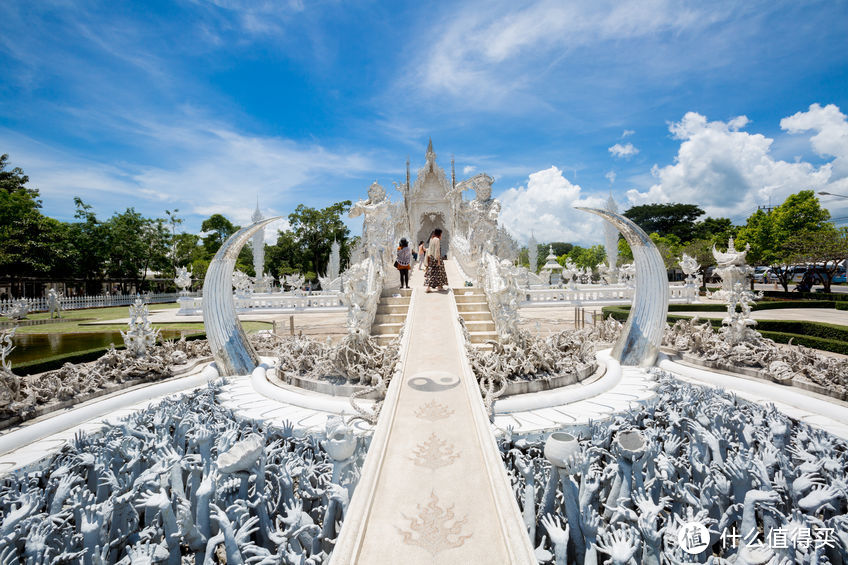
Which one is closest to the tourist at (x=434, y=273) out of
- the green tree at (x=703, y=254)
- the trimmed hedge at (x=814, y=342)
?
the trimmed hedge at (x=814, y=342)

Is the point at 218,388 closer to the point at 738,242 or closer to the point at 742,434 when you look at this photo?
the point at 742,434

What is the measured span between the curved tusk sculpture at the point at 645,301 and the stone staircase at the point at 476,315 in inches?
123

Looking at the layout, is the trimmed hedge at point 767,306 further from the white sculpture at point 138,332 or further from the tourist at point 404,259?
the white sculpture at point 138,332

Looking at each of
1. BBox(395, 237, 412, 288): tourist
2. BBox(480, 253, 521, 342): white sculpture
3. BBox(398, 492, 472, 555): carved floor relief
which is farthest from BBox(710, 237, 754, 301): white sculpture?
BBox(398, 492, 472, 555): carved floor relief

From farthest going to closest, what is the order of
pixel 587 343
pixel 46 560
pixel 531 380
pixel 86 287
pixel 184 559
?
pixel 86 287, pixel 587 343, pixel 531 380, pixel 184 559, pixel 46 560

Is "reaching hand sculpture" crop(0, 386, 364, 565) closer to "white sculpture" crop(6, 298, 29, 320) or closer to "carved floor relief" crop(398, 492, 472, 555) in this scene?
"carved floor relief" crop(398, 492, 472, 555)

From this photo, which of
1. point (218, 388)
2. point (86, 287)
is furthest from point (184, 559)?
point (86, 287)

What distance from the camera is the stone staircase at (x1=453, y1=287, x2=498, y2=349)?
29.9 ft

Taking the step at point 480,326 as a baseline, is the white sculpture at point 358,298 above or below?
above

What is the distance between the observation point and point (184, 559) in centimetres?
311

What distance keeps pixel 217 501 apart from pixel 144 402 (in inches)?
209

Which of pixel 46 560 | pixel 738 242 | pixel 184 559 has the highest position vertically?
pixel 738 242

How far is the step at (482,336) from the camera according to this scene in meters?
9.02

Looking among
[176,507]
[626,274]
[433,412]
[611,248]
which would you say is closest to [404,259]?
[433,412]
